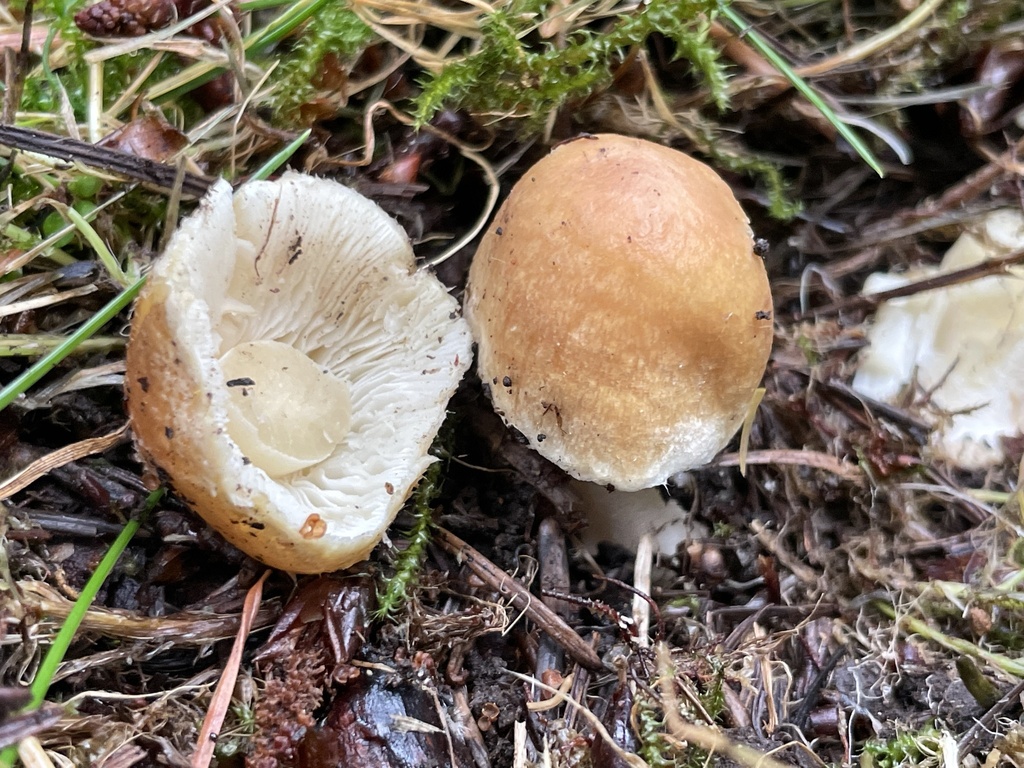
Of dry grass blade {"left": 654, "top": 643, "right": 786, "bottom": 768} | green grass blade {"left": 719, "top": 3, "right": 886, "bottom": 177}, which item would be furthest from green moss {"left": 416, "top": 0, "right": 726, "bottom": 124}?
dry grass blade {"left": 654, "top": 643, "right": 786, "bottom": 768}

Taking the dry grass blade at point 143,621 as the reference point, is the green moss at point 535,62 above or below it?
above

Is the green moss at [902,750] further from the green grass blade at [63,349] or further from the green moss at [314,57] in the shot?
the green moss at [314,57]

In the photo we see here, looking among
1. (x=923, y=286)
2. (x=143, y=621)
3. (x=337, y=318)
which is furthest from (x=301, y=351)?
(x=923, y=286)

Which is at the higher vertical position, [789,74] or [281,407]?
[789,74]

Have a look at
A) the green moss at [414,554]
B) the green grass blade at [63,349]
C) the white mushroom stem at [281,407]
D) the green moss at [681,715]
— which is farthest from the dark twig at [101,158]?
the green moss at [681,715]

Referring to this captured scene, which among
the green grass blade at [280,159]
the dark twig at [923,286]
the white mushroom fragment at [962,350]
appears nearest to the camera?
the green grass blade at [280,159]

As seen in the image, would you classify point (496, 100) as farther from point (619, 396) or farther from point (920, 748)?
point (920, 748)

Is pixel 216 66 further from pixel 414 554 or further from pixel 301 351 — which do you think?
pixel 414 554
